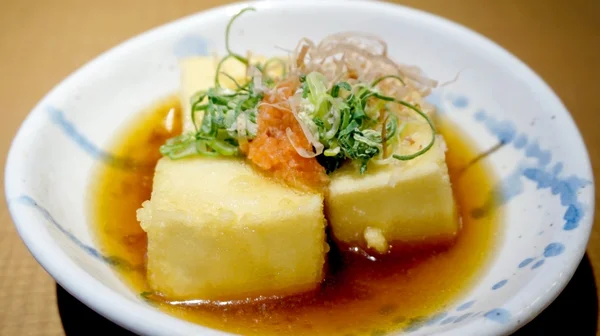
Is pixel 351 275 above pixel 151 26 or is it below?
below

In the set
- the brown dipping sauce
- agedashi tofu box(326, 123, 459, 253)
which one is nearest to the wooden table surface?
the brown dipping sauce

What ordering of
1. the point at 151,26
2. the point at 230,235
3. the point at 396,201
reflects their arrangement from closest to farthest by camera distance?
the point at 230,235
the point at 396,201
the point at 151,26

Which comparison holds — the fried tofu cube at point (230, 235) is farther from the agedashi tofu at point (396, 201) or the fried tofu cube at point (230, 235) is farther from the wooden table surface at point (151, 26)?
the wooden table surface at point (151, 26)

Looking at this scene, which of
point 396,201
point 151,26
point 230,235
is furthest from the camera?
point 151,26

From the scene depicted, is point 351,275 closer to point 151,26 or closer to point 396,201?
point 396,201

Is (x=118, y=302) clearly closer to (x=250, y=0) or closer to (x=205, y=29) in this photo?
(x=205, y=29)

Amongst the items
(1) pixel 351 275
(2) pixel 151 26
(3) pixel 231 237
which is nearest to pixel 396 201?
(1) pixel 351 275

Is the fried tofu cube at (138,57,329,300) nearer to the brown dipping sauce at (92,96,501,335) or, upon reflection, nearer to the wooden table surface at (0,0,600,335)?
the brown dipping sauce at (92,96,501,335)
